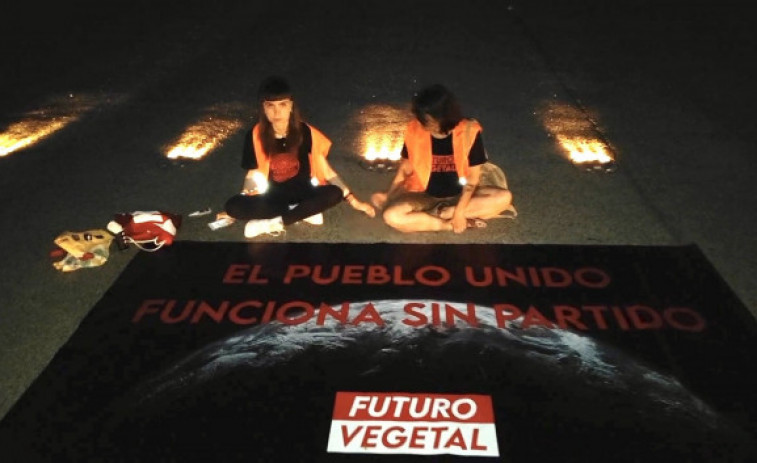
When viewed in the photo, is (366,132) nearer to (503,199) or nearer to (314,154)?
(314,154)

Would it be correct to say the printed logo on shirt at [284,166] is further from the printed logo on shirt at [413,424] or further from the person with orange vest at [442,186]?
the printed logo on shirt at [413,424]

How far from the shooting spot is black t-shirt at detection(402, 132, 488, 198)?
3.42 m

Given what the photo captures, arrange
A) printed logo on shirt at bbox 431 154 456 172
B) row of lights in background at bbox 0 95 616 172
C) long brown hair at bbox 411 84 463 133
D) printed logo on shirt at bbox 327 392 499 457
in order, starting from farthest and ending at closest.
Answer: row of lights in background at bbox 0 95 616 172 < printed logo on shirt at bbox 431 154 456 172 < long brown hair at bbox 411 84 463 133 < printed logo on shirt at bbox 327 392 499 457

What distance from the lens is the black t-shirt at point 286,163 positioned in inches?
141

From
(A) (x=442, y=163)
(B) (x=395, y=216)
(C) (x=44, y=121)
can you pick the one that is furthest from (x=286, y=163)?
(C) (x=44, y=121)

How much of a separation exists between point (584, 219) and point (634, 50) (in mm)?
5336

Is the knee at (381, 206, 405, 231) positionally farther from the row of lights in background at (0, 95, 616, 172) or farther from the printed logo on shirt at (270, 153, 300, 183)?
the row of lights in background at (0, 95, 616, 172)

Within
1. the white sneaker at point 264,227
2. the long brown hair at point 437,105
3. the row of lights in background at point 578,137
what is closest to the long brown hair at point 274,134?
the white sneaker at point 264,227

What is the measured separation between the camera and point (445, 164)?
351 centimetres

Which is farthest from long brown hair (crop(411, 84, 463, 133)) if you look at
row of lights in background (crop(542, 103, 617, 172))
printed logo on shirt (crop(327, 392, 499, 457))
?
row of lights in background (crop(542, 103, 617, 172))

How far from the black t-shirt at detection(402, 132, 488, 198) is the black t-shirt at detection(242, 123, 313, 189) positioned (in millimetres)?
631

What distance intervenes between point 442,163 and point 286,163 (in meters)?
0.98

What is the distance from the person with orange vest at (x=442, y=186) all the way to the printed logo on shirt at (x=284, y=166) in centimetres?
58

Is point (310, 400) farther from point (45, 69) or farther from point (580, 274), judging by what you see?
point (45, 69)
